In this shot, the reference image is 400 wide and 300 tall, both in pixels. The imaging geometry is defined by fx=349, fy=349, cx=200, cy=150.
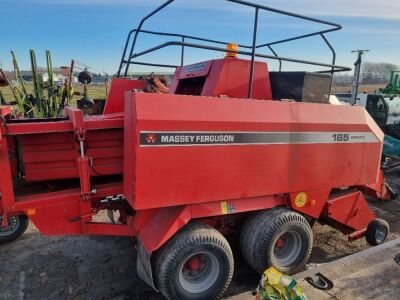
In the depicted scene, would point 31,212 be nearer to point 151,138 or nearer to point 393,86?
point 151,138

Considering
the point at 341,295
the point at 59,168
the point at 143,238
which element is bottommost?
the point at 341,295

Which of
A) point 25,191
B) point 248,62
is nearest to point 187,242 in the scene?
point 25,191

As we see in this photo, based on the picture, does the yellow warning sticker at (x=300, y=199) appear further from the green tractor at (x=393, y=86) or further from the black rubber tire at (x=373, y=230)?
the green tractor at (x=393, y=86)

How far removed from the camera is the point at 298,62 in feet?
11.7

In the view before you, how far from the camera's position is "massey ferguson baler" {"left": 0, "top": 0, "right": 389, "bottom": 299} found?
2781 mm

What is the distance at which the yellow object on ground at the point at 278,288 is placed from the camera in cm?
266

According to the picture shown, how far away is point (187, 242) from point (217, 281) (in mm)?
547

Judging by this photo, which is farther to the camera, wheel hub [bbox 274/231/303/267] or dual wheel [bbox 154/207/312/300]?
wheel hub [bbox 274/231/303/267]

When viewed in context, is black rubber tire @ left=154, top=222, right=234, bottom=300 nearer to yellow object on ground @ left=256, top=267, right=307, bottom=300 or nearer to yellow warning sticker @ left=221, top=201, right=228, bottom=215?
yellow warning sticker @ left=221, top=201, right=228, bottom=215

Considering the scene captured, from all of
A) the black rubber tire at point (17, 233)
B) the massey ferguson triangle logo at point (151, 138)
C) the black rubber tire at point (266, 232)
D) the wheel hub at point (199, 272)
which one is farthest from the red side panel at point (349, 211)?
the black rubber tire at point (17, 233)

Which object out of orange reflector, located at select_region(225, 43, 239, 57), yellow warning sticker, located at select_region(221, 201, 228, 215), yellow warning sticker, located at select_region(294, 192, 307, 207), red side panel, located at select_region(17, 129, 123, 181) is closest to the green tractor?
yellow warning sticker, located at select_region(294, 192, 307, 207)

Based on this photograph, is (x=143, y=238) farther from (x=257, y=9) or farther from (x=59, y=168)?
(x=257, y=9)

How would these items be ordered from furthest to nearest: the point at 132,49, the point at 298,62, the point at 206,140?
the point at 132,49 → the point at 298,62 → the point at 206,140

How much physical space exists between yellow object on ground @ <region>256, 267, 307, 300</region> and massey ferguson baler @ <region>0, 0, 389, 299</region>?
1.53 feet
